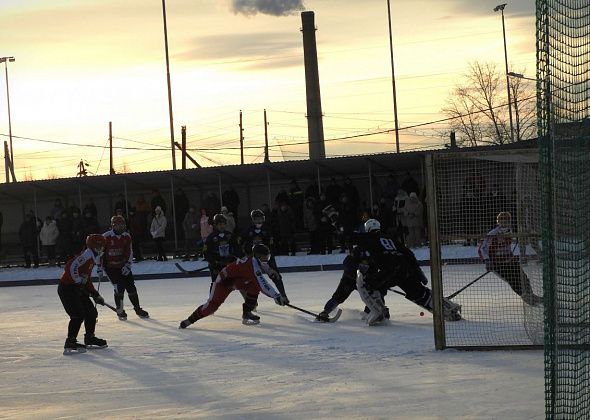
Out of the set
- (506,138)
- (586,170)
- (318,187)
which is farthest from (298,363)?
(506,138)

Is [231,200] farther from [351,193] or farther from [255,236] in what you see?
[255,236]

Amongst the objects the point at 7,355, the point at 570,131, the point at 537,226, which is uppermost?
the point at 570,131

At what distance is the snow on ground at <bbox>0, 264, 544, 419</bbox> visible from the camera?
735cm

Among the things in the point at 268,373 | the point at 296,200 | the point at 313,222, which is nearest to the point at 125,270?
the point at 268,373

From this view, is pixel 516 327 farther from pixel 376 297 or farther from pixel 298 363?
pixel 298 363

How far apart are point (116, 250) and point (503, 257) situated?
218 inches

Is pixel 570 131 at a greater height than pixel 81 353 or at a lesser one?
greater

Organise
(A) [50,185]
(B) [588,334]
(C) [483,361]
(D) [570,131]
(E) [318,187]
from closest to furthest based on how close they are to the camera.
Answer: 1. (D) [570,131]
2. (B) [588,334]
3. (C) [483,361]
4. (E) [318,187]
5. (A) [50,185]

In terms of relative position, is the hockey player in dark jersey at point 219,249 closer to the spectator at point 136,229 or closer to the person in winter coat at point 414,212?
the person in winter coat at point 414,212

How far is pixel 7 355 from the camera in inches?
444

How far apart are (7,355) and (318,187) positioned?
14581mm

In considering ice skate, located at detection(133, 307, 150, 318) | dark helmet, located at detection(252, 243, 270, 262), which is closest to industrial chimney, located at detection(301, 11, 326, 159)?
ice skate, located at detection(133, 307, 150, 318)

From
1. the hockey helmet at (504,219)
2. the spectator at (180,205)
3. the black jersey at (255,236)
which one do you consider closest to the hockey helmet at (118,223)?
the black jersey at (255,236)

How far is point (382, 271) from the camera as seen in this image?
11.8 m
